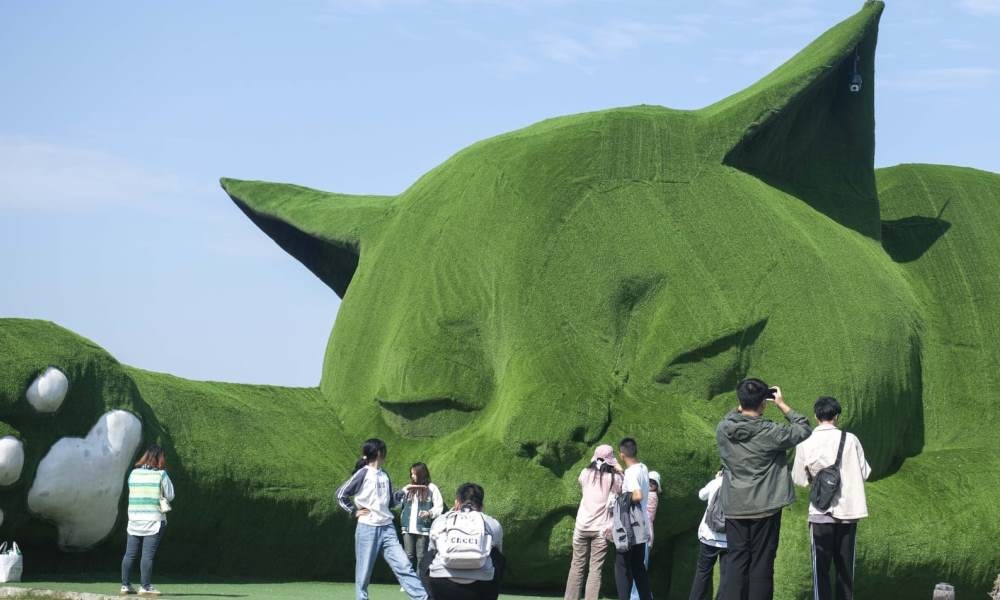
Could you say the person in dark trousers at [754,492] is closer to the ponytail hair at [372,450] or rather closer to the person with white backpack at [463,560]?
the person with white backpack at [463,560]

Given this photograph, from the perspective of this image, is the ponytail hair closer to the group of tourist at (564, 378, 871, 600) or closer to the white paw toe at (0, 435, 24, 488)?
the group of tourist at (564, 378, 871, 600)

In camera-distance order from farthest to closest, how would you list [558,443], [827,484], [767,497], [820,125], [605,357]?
[820,125] < [605,357] < [558,443] < [827,484] < [767,497]

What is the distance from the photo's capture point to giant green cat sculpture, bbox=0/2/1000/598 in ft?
39.6

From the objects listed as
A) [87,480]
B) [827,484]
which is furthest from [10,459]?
[827,484]

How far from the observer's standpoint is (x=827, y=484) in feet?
29.7

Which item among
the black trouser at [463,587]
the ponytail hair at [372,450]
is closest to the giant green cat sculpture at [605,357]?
the ponytail hair at [372,450]

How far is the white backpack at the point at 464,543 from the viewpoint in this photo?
9.06 meters

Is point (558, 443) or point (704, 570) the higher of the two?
point (558, 443)

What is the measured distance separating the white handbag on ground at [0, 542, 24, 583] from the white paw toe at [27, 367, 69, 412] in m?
0.94

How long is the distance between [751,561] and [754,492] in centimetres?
36

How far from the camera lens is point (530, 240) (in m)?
13.1

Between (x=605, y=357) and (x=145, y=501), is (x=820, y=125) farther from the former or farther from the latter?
(x=145, y=501)

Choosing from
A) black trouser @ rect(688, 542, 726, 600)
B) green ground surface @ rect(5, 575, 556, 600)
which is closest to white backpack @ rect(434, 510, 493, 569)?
black trouser @ rect(688, 542, 726, 600)

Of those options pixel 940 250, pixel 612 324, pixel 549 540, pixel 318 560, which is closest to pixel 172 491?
pixel 318 560
